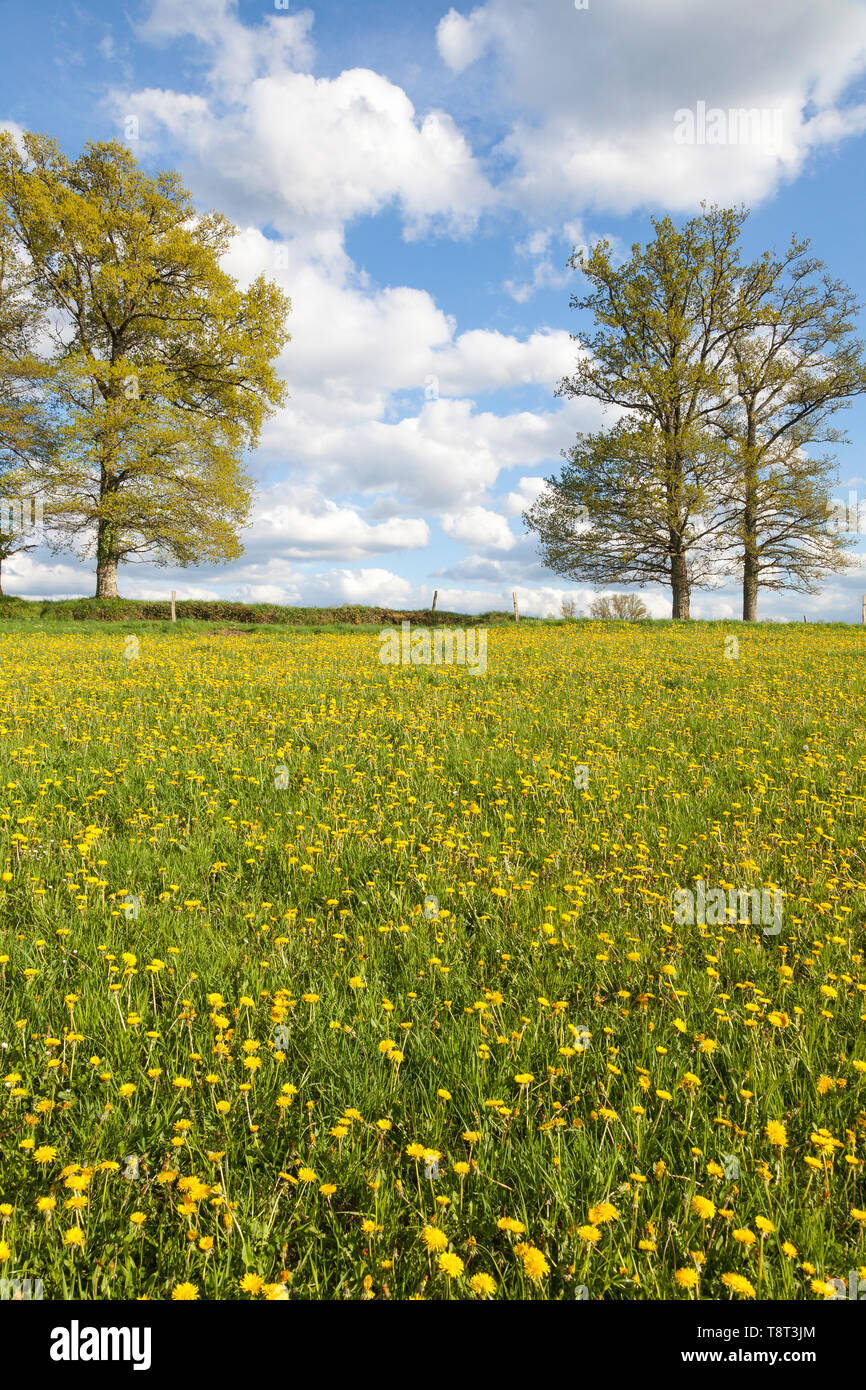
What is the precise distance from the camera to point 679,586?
29.5 meters

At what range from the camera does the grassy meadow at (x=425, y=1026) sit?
1.83m

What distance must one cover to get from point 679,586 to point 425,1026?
29483 millimetres

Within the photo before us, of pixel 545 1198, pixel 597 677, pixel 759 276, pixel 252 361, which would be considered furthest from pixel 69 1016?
pixel 759 276

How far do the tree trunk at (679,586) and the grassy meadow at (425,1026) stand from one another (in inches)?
973

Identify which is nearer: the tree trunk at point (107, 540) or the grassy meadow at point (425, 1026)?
the grassy meadow at point (425, 1026)

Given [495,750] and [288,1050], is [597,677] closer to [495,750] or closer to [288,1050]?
[495,750]

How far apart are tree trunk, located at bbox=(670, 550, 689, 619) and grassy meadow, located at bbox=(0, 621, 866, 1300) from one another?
2471 centimetres

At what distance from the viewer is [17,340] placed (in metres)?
30.6
